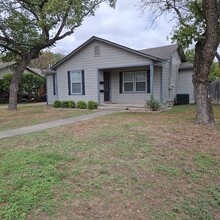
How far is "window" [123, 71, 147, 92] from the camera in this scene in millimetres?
14992

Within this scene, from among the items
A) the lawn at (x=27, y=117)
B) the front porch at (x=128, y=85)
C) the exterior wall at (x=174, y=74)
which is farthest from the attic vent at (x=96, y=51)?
the exterior wall at (x=174, y=74)

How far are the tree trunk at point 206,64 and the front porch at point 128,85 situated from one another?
5.88 meters

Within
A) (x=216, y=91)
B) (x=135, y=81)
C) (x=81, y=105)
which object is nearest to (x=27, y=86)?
(x=81, y=105)

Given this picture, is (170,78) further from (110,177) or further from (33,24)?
(110,177)

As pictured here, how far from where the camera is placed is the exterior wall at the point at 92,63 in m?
14.0

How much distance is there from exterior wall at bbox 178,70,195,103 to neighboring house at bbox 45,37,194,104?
0.42 m

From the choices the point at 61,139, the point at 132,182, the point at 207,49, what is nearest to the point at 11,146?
the point at 61,139

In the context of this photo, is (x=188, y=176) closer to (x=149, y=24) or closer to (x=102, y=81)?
(x=149, y=24)

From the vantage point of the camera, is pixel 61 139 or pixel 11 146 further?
pixel 61 139

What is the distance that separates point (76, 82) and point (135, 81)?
4198 millimetres

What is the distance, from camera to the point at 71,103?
15930mm

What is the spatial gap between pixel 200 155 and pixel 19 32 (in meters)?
13.3

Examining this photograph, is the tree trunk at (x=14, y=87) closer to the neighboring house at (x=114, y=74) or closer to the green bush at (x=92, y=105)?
the neighboring house at (x=114, y=74)

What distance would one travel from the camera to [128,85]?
1567 cm
